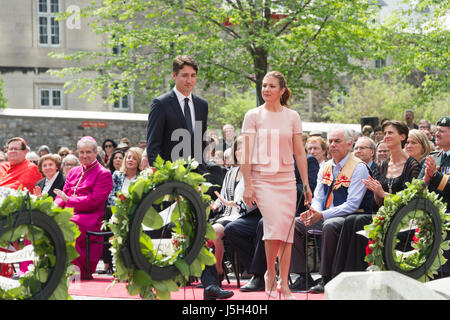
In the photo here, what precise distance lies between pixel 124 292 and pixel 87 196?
2.13 m

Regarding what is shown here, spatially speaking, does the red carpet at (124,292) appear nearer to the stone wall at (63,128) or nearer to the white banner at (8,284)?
the white banner at (8,284)

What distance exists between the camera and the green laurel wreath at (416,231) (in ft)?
18.9

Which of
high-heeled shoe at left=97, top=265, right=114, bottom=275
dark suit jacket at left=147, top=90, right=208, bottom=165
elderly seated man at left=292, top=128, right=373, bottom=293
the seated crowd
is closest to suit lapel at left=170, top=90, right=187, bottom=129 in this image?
dark suit jacket at left=147, top=90, right=208, bottom=165

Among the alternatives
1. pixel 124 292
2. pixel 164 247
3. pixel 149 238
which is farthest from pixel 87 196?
pixel 149 238

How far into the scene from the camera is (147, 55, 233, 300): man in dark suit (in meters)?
5.93

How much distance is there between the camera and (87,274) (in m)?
8.73

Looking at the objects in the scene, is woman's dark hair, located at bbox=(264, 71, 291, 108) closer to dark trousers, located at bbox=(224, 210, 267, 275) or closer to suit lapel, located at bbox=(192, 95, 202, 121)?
suit lapel, located at bbox=(192, 95, 202, 121)

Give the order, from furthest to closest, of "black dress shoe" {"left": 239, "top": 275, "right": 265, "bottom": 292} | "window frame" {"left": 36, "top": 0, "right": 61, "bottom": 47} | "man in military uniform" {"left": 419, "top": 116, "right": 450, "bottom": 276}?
"window frame" {"left": 36, "top": 0, "right": 61, "bottom": 47} → "black dress shoe" {"left": 239, "top": 275, "right": 265, "bottom": 292} → "man in military uniform" {"left": 419, "top": 116, "right": 450, "bottom": 276}

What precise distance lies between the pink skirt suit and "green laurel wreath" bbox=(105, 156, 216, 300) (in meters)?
1.01

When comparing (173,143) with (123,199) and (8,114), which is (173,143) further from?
(8,114)

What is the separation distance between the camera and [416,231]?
6.32 metres

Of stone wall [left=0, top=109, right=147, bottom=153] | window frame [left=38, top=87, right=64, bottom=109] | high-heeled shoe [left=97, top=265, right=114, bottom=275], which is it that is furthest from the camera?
window frame [left=38, top=87, right=64, bottom=109]
